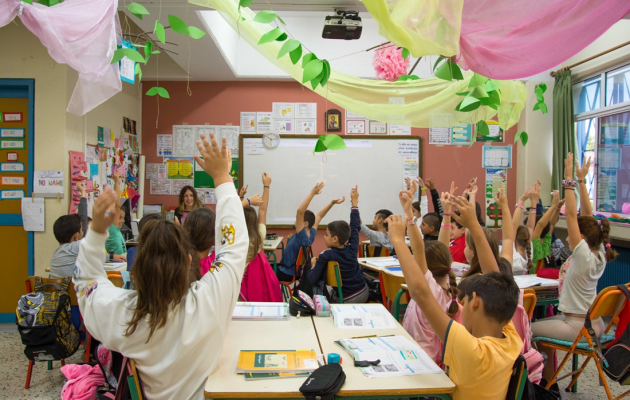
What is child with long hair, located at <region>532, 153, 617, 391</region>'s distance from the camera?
7.89ft

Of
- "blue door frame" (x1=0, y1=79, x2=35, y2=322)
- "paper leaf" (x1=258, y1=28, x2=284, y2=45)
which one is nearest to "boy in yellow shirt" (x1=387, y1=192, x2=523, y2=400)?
"paper leaf" (x1=258, y1=28, x2=284, y2=45)

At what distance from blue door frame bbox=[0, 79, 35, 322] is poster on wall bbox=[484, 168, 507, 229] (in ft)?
17.4

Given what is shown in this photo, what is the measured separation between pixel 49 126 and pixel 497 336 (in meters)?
3.91

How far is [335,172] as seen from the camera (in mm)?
5660

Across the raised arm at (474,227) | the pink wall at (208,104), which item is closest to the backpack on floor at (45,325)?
the raised arm at (474,227)

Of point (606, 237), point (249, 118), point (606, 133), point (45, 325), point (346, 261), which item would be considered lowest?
point (45, 325)

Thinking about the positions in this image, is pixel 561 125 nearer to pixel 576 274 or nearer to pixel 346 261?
pixel 576 274

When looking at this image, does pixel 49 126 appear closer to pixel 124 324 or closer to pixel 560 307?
pixel 124 324

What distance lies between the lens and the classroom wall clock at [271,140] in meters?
5.59

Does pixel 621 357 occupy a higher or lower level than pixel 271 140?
lower

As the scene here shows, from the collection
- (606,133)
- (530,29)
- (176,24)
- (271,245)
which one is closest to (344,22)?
(176,24)

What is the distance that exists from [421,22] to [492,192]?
16.4 ft

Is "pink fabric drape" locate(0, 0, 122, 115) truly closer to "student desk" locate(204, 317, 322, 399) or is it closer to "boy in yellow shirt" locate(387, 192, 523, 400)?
"student desk" locate(204, 317, 322, 399)

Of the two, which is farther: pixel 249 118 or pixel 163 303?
pixel 249 118
